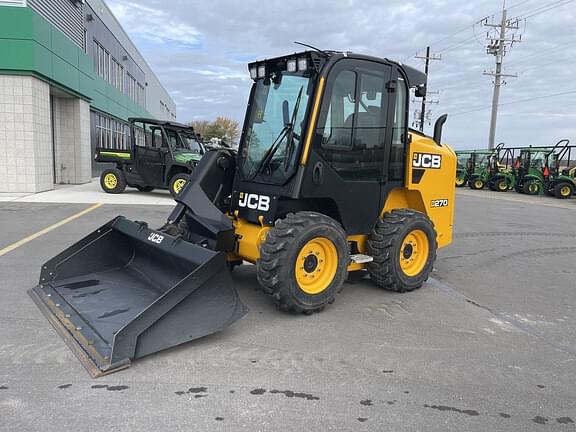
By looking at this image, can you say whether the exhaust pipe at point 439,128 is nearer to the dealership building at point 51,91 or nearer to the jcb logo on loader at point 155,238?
the jcb logo on loader at point 155,238

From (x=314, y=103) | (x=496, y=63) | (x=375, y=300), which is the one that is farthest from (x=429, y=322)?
(x=496, y=63)

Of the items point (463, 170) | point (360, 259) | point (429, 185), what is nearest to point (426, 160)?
point (429, 185)

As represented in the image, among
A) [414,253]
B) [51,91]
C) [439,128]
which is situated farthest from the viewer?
[51,91]

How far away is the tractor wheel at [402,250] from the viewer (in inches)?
209

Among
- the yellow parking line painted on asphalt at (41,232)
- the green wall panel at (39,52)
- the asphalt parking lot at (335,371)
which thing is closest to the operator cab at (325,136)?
the asphalt parking lot at (335,371)

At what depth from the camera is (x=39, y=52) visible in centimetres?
1482

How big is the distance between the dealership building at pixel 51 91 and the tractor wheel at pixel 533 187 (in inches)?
867

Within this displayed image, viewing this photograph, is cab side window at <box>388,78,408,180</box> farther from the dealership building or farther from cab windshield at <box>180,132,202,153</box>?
the dealership building

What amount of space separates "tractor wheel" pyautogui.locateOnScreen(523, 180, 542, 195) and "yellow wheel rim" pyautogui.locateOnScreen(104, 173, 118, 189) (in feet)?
68.2

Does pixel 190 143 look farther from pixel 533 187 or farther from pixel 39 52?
pixel 533 187

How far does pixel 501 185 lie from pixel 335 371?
1056 inches

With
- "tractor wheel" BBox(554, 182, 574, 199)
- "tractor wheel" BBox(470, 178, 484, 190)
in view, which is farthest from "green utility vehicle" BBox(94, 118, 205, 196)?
"tractor wheel" BBox(470, 178, 484, 190)

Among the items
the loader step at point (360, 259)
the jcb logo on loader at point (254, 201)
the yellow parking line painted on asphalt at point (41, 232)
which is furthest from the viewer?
the yellow parking line painted on asphalt at point (41, 232)

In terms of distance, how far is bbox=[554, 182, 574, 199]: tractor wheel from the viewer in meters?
23.0
